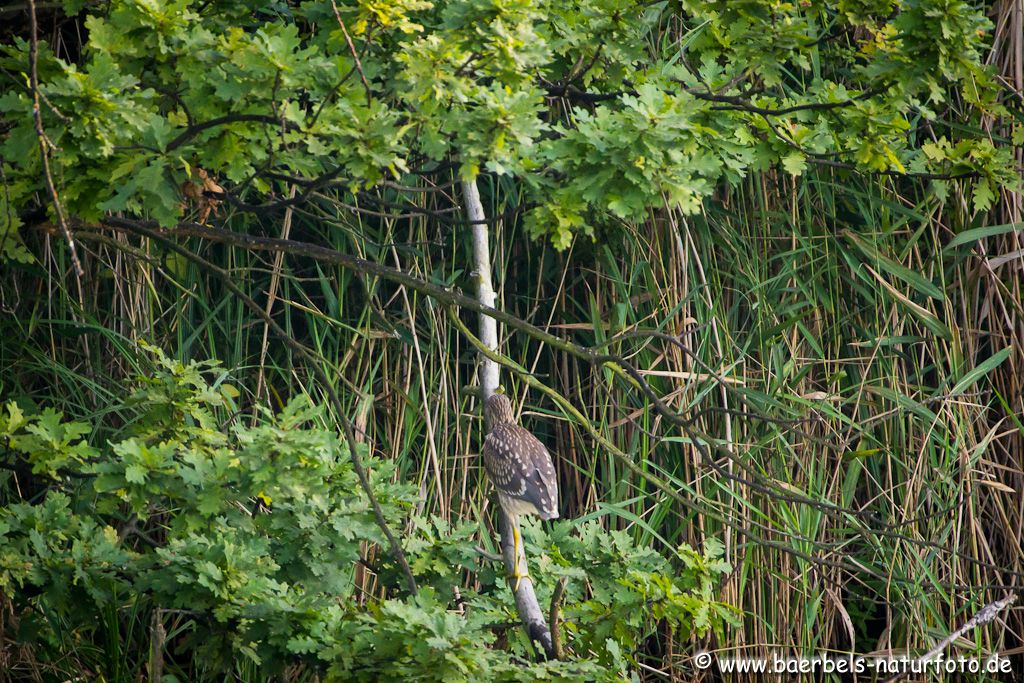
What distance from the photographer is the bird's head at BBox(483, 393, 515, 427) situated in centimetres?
261

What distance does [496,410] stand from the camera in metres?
2.66

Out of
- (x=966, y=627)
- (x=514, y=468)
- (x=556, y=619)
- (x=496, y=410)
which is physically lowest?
(x=966, y=627)

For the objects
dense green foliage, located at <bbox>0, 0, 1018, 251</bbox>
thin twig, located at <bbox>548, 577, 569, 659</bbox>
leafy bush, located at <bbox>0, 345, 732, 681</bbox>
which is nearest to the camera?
dense green foliage, located at <bbox>0, 0, 1018, 251</bbox>

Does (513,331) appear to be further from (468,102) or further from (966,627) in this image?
(966,627)

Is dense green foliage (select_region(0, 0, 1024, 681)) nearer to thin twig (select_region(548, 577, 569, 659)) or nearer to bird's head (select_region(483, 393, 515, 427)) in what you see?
thin twig (select_region(548, 577, 569, 659))

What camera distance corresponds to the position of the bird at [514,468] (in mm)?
2627

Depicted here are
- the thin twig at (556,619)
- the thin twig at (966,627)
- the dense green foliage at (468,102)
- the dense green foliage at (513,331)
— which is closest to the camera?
the dense green foliage at (468,102)

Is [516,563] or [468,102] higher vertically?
[468,102]

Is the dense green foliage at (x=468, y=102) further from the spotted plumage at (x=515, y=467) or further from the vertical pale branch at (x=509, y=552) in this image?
the spotted plumage at (x=515, y=467)

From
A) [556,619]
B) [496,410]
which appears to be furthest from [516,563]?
[496,410]

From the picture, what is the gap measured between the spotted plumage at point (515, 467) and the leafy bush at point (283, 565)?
0.10m

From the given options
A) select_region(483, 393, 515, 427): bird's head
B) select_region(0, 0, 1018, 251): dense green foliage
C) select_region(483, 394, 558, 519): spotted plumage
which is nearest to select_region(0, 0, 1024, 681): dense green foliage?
select_region(0, 0, 1018, 251): dense green foliage

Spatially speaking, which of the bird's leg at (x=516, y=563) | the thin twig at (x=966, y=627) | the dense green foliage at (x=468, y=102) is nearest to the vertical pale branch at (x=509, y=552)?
the bird's leg at (x=516, y=563)

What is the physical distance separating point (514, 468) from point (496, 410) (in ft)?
0.47
